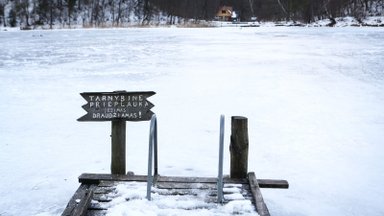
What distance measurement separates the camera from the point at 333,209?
402cm

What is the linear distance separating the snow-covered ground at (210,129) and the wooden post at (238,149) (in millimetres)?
527

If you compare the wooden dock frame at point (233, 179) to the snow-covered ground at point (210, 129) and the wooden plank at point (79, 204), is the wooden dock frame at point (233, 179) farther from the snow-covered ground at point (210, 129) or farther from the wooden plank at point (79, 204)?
the snow-covered ground at point (210, 129)

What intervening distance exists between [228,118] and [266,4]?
247 ft

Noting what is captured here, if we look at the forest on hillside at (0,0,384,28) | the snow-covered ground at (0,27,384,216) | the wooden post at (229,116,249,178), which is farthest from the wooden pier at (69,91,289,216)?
the forest on hillside at (0,0,384,28)

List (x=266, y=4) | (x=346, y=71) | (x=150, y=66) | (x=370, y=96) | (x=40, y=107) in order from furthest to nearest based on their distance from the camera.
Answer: (x=266, y=4)
(x=150, y=66)
(x=346, y=71)
(x=370, y=96)
(x=40, y=107)

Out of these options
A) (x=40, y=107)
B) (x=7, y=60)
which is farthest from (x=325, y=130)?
(x=7, y=60)

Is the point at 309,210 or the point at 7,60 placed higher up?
the point at 7,60

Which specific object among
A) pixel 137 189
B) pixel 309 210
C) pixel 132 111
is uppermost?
pixel 132 111

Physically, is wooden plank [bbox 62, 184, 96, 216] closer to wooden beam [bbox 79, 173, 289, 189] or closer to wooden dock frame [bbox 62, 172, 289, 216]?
wooden dock frame [bbox 62, 172, 289, 216]

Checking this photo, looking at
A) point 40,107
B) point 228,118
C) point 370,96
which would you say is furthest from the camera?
point 370,96

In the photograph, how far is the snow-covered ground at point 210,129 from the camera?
14.5ft

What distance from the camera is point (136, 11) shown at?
6216cm

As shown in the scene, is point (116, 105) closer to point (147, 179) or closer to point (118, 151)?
point (118, 151)

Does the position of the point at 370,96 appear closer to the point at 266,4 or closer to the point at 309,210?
the point at 309,210
